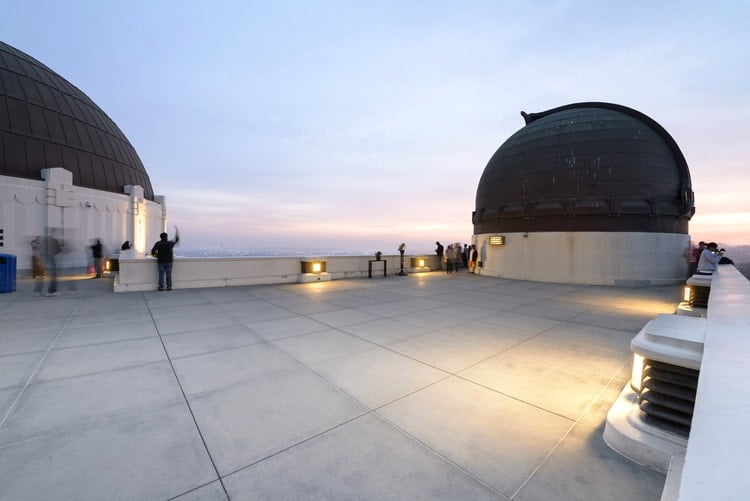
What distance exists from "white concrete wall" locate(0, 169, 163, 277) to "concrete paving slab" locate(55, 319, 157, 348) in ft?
35.7

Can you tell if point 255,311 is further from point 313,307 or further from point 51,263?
point 51,263

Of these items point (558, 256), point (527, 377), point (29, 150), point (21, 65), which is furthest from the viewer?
point (21, 65)

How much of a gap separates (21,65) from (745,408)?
3417cm

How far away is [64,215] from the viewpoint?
57.9 feet

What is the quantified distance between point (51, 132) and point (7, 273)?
14.6 meters

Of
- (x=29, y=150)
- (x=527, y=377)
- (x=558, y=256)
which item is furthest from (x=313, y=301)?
(x=29, y=150)

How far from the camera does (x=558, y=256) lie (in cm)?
1580

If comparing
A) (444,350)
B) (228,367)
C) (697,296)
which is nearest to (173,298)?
(228,367)

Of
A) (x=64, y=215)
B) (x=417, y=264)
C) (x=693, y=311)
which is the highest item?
(x=64, y=215)

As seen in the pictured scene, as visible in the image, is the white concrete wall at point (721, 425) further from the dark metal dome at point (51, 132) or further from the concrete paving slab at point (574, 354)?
the dark metal dome at point (51, 132)

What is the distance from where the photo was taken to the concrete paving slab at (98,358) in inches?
160

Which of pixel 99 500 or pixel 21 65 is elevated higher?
Result: pixel 21 65

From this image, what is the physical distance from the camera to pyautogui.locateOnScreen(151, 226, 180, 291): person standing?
10.5 m

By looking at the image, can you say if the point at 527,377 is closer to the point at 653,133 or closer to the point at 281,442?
the point at 281,442
